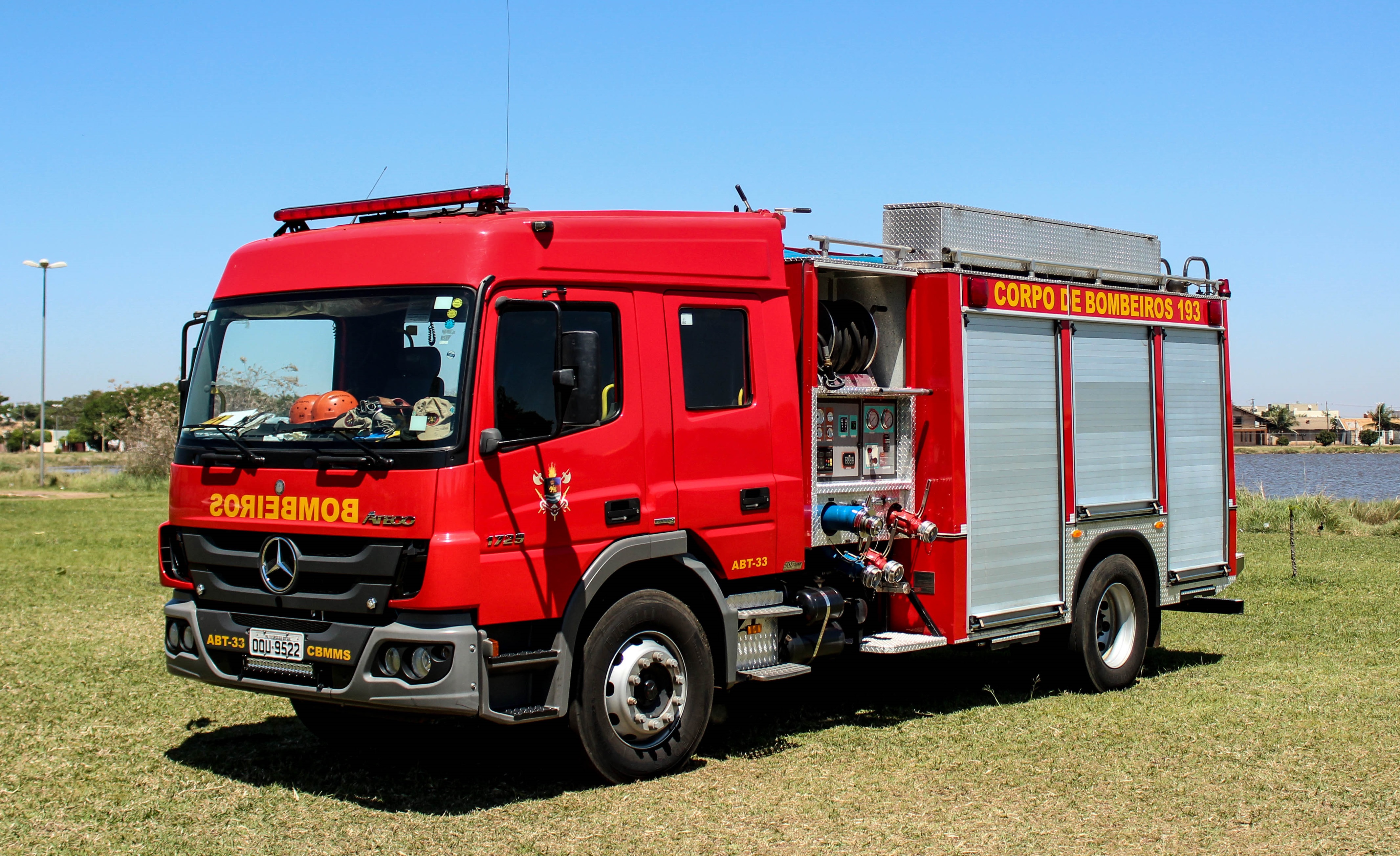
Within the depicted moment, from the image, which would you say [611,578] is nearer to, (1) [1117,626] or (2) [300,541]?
(2) [300,541]

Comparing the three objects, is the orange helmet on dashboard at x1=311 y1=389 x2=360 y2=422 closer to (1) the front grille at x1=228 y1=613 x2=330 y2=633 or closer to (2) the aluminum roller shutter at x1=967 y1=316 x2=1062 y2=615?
(1) the front grille at x1=228 y1=613 x2=330 y2=633

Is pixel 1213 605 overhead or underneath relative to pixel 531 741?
overhead

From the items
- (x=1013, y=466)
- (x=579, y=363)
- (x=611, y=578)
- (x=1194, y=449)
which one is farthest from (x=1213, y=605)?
(x=579, y=363)

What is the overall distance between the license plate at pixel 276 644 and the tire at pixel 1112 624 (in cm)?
566

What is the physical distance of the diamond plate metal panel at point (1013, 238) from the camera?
28.8 feet

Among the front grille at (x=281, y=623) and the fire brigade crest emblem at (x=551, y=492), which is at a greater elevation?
the fire brigade crest emblem at (x=551, y=492)

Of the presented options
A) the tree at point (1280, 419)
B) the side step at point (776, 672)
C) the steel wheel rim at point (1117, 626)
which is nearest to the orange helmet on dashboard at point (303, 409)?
the side step at point (776, 672)

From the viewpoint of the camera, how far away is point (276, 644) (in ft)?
20.8

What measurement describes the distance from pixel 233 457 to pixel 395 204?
167cm

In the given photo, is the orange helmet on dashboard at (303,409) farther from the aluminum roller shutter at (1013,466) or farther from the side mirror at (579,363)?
the aluminum roller shutter at (1013,466)

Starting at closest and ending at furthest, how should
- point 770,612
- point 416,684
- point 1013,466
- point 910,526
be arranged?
1. point 416,684
2. point 770,612
3. point 910,526
4. point 1013,466

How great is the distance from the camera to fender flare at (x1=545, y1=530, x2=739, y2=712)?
21.0 ft

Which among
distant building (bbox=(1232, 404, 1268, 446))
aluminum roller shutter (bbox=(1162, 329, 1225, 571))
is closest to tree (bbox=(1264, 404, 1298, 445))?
distant building (bbox=(1232, 404, 1268, 446))

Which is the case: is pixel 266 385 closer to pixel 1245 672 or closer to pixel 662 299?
pixel 662 299
